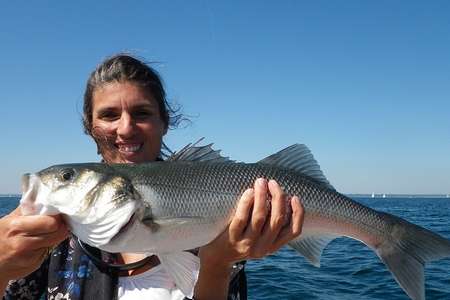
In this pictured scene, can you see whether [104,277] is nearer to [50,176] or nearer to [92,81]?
[50,176]

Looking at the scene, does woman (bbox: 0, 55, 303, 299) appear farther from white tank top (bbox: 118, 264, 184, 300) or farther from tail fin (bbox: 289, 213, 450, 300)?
tail fin (bbox: 289, 213, 450, 300)

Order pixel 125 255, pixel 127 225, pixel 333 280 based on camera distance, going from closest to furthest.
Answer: pixel 127 225 → pixel 125 255 → pixel 333 280

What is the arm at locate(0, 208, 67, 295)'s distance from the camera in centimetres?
323

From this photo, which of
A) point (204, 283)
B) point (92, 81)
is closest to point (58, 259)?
point (204, 283)

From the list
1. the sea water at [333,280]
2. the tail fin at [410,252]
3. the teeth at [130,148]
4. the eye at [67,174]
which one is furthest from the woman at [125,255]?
the sea water at [333,280]

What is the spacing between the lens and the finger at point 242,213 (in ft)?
12.5

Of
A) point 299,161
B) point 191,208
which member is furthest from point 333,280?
point 191,208

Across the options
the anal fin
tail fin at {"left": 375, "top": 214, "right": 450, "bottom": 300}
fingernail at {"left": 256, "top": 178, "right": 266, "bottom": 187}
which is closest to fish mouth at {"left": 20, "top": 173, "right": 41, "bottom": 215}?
fingernail at {"left": 256, "top": 178, "right": 266, "bottom": 187}

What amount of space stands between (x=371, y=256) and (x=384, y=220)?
15711 mm

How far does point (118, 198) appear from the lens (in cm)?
372

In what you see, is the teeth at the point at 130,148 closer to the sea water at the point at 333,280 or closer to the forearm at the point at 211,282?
the forearm at the point at 211,282

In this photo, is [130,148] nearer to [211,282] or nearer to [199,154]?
[199,154]

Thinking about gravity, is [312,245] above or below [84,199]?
below

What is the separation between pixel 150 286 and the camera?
4.14m
